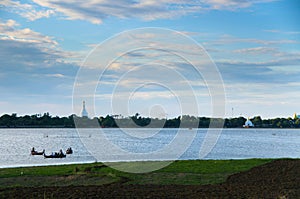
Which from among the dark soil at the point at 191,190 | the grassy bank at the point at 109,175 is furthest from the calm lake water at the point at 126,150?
the dark soil at the point at 191,190

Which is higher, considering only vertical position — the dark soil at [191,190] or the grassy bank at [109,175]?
the grassy bank at [109,175]

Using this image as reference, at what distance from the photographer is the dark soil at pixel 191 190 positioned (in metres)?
18.6

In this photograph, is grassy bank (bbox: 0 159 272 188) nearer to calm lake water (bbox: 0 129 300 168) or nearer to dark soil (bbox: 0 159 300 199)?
dark soil (bbox: 0 159 300 199)

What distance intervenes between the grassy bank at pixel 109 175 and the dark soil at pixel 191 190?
1.37m

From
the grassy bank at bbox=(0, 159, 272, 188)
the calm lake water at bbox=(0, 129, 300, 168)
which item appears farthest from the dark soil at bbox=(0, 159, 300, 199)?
the calm lake water at bbox=(0, 129, 300, 168)

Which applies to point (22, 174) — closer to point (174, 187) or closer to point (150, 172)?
point (150, 172)

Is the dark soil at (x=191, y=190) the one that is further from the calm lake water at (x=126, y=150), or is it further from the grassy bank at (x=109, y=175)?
the calm lake water at (x=126, y=150)

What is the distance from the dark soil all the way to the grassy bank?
1374 millimetres

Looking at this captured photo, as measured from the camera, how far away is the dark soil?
1861cm

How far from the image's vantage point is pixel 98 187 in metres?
21.0

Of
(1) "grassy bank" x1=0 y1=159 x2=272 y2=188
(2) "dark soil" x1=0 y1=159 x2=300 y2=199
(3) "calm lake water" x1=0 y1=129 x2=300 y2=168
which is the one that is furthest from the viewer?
(3) "calm lake water" x1=0 y1=129 x2=300 y2=168

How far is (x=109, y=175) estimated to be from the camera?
82.5 ft

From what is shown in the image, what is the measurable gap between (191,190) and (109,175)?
6.43m

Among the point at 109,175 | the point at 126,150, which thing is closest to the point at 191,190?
the point at 109,175
